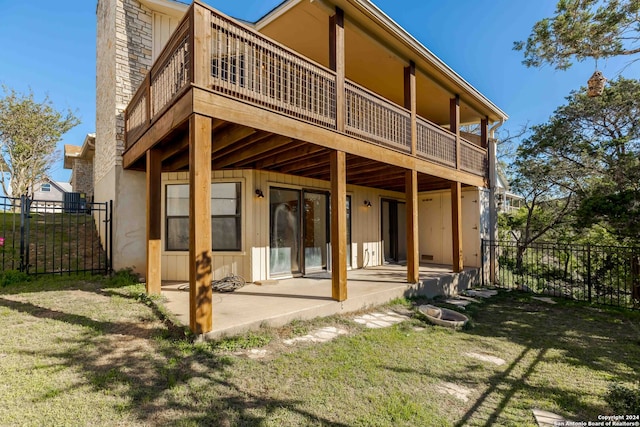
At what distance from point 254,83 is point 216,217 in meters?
3.55

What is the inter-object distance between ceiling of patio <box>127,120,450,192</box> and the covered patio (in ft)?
8.14

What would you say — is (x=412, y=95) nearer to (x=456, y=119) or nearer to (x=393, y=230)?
(x=456, y=119)

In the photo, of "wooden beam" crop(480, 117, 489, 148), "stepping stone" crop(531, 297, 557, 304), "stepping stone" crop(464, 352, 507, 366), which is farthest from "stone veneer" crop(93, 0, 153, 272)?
"wooden beam" crop(480, 117, 489, 148)

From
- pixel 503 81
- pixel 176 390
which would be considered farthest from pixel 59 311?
pixel 503 81

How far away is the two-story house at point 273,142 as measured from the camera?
3.89m

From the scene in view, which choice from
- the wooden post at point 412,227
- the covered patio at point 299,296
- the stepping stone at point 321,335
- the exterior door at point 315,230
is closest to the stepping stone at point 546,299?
the covered patio at point 299,296

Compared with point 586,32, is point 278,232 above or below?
below

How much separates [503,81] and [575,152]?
515 inches

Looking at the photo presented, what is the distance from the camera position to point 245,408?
2.46m

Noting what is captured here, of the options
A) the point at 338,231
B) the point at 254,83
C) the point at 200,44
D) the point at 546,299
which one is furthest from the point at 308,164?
the point at 546,299

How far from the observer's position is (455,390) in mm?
2957

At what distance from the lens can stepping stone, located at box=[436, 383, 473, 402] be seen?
9.33 ft

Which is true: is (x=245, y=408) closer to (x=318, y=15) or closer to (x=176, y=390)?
(x=176, y=390)

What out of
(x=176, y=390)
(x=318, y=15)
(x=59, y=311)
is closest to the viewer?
(x=176, y=390)
